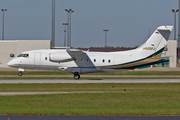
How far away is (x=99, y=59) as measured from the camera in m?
39.1

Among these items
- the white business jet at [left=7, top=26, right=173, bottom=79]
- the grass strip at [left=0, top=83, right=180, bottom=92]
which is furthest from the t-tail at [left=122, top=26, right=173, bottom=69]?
the grass strip at [left=0, top=83, right=180, bottom=92]

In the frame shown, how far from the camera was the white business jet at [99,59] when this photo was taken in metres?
38.6

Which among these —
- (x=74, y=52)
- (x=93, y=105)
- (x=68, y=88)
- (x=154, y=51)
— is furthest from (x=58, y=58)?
(x=93, y=105)

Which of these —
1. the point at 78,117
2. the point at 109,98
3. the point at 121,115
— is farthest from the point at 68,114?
the point at 109,98

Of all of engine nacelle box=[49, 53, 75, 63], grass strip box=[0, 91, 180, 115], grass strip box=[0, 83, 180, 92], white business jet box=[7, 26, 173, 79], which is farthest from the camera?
white business jet box=[7, 26, 173, 79]

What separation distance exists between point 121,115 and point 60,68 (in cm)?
2535

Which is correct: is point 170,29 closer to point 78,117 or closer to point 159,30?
point 159,30

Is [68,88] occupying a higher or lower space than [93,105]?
lower

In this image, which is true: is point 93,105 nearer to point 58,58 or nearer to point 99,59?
point 58,58

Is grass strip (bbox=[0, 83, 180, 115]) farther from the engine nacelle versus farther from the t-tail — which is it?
the engine nacelle

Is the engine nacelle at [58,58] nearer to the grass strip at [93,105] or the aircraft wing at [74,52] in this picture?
the aircraft wing at [74,52]

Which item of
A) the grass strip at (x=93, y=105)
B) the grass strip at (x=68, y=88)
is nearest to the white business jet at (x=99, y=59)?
the grass strip at (x=68, y=88)

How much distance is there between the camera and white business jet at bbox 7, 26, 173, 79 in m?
38.6

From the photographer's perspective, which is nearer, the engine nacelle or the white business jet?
the engine nacelle
